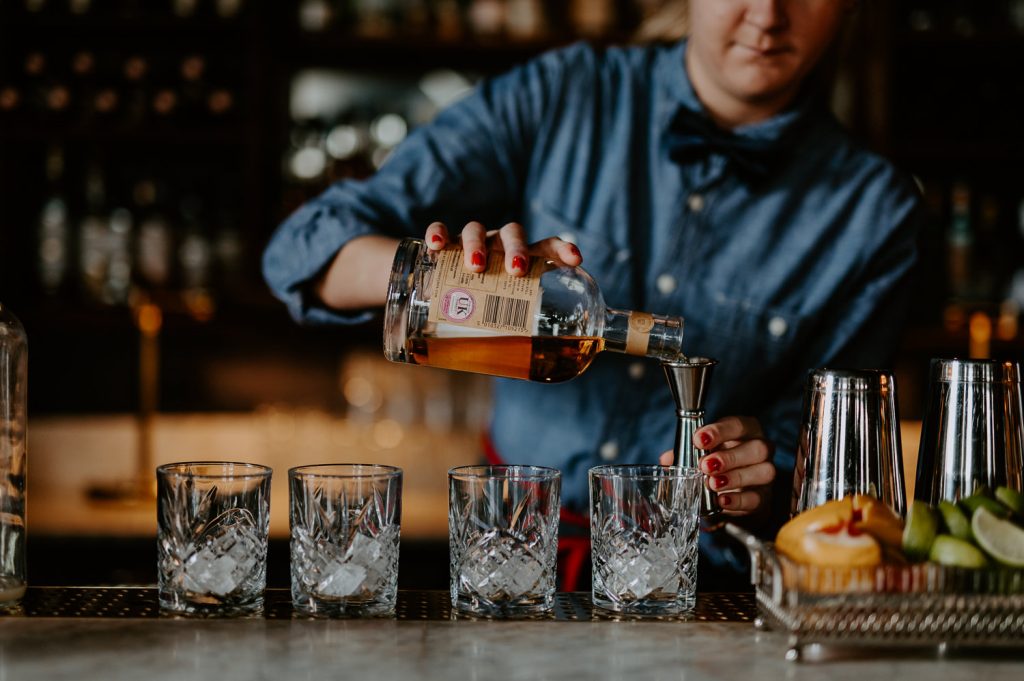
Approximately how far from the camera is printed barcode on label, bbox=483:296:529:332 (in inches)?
38.8

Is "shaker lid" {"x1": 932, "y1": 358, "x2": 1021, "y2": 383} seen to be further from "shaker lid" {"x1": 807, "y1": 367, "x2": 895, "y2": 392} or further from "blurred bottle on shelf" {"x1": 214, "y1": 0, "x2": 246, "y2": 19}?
"blurred bottle on shelf" {"x1": 214, "y1": 0, "x2": 246, "y2": 19}

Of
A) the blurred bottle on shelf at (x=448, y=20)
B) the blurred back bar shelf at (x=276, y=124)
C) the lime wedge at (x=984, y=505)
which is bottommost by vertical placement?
the lime wedge at (x=984, y=505)

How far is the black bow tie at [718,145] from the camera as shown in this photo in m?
1.53

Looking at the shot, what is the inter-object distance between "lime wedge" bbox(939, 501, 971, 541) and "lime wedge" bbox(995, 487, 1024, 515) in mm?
43

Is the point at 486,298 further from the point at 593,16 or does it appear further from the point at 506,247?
the point at 593,16

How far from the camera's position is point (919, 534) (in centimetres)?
88

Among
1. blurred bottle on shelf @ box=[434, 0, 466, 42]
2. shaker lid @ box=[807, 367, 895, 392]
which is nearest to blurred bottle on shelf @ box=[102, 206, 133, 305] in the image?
blurred bottle on shelf @ box=[434, 0, 466, 42]

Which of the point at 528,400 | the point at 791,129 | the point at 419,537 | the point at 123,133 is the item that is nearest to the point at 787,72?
the point at 791,129

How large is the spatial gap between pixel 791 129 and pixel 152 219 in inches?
80.4

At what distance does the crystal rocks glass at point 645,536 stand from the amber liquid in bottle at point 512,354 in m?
0.12

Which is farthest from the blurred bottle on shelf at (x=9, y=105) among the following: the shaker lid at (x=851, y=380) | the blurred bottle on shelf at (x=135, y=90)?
the shaker lid at (x=851, y=380)

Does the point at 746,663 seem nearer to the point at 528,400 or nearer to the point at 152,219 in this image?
the point at 528,400

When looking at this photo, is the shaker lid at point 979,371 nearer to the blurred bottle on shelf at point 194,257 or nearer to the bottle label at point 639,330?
the bottle label at point 639,330

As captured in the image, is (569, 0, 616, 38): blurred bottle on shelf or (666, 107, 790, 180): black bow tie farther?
(569, 0, 616, 38): blurred bottle on shelf
